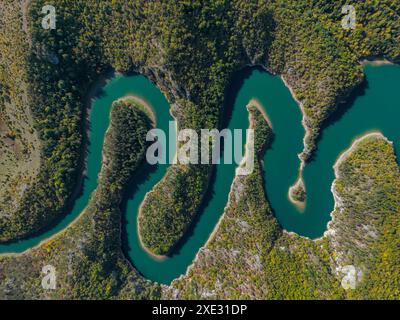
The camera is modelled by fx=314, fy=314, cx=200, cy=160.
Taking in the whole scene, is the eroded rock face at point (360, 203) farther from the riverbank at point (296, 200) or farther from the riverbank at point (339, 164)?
the riverbank at point (296, 200)

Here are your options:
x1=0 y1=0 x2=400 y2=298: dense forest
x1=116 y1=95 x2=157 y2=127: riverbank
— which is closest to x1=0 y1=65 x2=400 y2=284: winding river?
x1=116 y1=95 x2=157 y2=127: riverbank

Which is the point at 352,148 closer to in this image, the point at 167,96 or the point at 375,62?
the point at 375,62

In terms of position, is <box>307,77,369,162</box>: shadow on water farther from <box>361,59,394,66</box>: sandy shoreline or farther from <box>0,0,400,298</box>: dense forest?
<box>361,59,394,66</box>: sandy shoreline

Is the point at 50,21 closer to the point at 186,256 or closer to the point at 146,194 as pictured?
the point at 146,194

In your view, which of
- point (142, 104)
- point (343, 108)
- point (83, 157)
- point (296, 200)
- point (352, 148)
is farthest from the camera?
point (296, 200)

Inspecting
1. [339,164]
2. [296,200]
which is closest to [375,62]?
[339,164]

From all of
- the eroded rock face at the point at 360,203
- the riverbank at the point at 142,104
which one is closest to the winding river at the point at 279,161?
the riverbank at the point at 142,104
